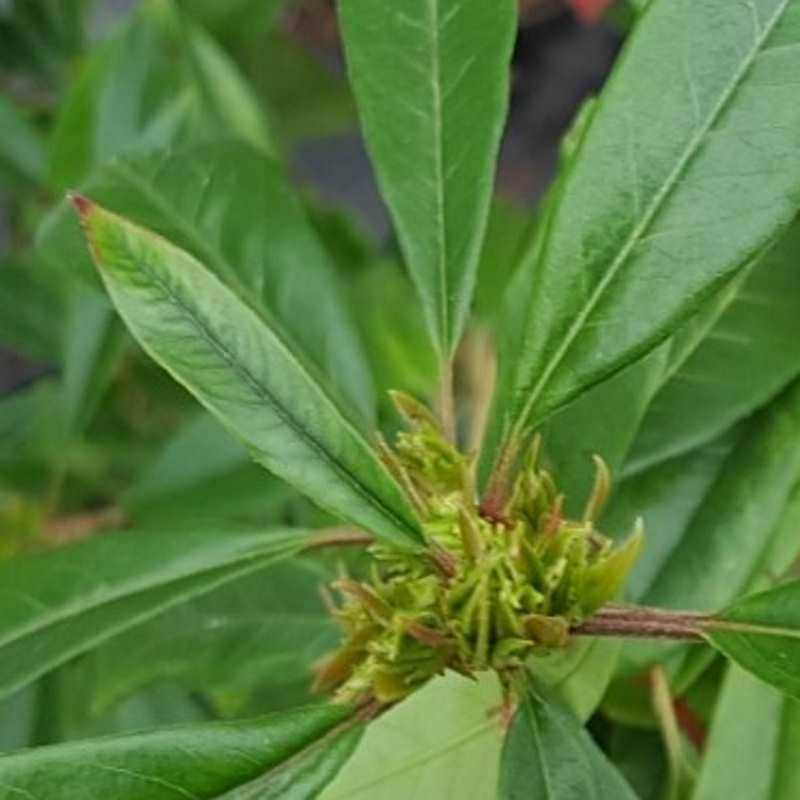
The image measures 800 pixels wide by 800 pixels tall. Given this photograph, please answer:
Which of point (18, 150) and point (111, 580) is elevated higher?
point (18, 150)

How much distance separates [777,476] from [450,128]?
0.17 meters

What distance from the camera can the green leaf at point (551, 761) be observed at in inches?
19.8

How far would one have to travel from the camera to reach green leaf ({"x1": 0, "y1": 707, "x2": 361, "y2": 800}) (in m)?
0.47

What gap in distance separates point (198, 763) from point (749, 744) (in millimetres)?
214

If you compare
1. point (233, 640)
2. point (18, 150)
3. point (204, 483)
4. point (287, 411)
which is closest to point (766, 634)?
point (287, 411)

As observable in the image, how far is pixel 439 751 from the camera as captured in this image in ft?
1.85

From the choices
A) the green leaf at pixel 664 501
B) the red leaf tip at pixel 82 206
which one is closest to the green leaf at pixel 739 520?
the green leaf at pixel 664 501

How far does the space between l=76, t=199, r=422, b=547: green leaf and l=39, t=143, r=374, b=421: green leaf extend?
207mm

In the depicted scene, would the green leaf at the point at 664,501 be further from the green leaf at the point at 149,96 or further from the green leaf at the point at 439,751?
the green leaf at the point at 149,96

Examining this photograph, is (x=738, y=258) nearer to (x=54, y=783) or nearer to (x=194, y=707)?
(x=54, y=783)

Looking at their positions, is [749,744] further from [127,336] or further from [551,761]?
[127,336]

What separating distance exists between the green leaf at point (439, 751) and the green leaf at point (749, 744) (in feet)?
0.30

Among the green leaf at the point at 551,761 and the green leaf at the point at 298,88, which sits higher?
the green leaf at the point at 298,88

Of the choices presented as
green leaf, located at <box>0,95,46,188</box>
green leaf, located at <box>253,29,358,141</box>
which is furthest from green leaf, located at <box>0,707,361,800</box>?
green leaf, located at <box>253,29,358,141</box>
